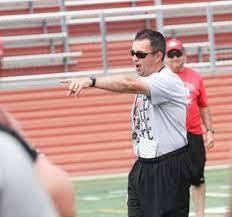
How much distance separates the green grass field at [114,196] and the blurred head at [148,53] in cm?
346

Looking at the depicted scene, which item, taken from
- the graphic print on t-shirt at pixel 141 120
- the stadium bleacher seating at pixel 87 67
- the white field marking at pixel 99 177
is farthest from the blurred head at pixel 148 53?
the stadium bleacher seating at pixel 87 67

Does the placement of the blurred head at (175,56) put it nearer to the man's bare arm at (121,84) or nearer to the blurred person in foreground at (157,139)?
the blurred person in foreground at (157,139)

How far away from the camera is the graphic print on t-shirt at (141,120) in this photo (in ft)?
21.8

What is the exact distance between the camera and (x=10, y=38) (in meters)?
16.8

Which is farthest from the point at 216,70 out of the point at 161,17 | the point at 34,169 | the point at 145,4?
the point at 34,169

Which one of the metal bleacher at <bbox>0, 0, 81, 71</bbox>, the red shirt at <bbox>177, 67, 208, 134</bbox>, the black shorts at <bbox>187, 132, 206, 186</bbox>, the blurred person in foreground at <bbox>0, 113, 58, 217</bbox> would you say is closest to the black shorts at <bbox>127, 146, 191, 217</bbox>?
the black shorts at <bbox>187, 132, 206, 186</bbox>

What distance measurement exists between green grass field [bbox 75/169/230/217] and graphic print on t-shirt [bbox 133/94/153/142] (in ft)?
11.3

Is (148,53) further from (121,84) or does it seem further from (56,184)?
(56,184)

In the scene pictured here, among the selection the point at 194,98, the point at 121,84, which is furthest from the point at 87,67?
the point at 121,84

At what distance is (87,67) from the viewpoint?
17266 mm

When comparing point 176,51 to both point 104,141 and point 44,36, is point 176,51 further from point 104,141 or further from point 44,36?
point 44,36

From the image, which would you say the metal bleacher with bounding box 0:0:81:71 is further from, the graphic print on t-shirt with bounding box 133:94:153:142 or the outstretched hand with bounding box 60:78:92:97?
the outstretched hand with bounding box 60:78:92:97

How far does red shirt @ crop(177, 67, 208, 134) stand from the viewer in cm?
1020

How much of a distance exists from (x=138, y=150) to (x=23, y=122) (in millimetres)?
9202
